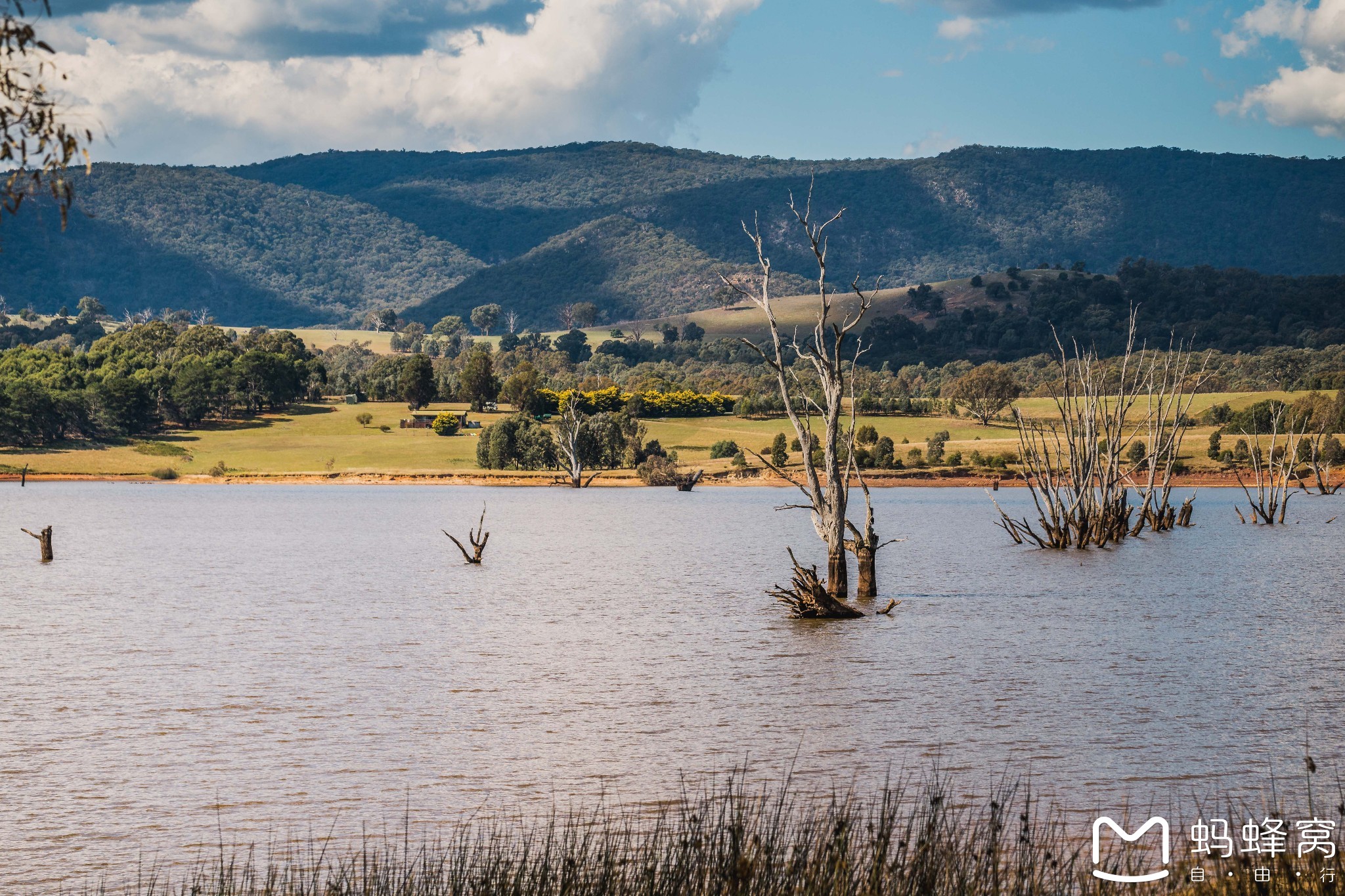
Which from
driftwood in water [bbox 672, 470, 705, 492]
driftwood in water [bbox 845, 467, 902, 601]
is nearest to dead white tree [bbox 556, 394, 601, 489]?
driftwood in water [bbox 672, 470, 705, 492]

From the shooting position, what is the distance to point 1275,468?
10462 cm

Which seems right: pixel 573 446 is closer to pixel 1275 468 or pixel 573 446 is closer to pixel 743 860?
pixel 1275 468

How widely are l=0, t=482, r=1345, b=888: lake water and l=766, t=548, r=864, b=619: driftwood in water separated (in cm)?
54

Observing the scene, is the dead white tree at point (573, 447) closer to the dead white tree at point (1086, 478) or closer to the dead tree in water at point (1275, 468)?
the dead tree in water at point (1275, 468)

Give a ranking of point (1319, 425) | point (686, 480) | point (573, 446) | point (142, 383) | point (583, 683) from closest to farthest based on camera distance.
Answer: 1. point (583, 683)
2. point (573, 446)
3. point (686, 480)
4. point (1319, 425)
5. point (142, 383)

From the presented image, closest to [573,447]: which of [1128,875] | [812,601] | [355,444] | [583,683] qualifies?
[355,444]

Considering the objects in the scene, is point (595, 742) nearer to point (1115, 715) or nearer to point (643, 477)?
point (1115, 715)

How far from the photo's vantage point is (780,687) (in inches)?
946

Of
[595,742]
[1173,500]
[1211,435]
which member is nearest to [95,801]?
[595,742]

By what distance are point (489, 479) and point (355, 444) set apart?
68.7 ft

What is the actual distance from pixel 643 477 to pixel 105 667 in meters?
91.2

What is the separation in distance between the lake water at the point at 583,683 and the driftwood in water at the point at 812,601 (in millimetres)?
541

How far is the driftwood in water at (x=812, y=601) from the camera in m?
31.8

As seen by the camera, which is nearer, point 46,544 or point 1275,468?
point 46,544
